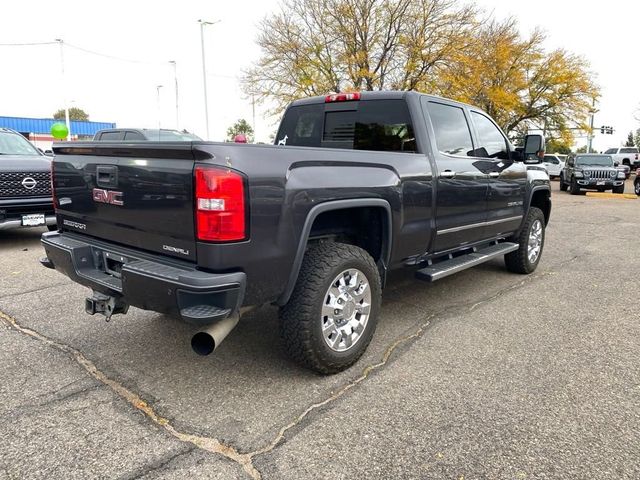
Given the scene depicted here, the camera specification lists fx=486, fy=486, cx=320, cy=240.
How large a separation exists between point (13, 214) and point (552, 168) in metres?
28.9

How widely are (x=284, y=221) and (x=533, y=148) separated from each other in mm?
3723

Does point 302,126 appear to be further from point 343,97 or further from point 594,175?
point 594,175

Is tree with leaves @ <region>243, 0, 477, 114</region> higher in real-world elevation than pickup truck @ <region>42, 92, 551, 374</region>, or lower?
higher

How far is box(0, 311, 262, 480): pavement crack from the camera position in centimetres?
231

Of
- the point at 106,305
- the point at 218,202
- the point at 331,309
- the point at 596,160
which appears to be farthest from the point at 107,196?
the point at 596,160

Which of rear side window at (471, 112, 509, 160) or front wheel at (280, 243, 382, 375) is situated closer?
front wheel at (280, 243, 382, 375)

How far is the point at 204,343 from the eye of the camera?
8.61 ft

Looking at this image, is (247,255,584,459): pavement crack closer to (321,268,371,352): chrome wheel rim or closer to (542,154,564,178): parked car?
(321,268,371,352): chrome wheel rim

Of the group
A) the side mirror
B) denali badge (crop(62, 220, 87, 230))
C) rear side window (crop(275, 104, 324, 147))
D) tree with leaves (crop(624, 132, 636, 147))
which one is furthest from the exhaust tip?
tree with leaves (crop(624, 132, 636, 147))

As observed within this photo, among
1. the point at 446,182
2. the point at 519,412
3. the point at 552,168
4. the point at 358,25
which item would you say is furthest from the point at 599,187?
the point at 519,412

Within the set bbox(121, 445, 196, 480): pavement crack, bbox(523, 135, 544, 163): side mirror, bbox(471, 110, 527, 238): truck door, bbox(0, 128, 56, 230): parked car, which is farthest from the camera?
bbox(0, 128, 56, 230): parked car

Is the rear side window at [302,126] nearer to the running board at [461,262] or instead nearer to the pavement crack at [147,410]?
the running board at [461,262]

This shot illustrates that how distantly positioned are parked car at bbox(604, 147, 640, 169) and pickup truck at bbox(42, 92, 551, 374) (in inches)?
1209

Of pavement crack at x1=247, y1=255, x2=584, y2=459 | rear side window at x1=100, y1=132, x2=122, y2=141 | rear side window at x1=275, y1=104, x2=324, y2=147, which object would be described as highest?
rear side window at x1=100, y1=132, x2=122, y2=141
